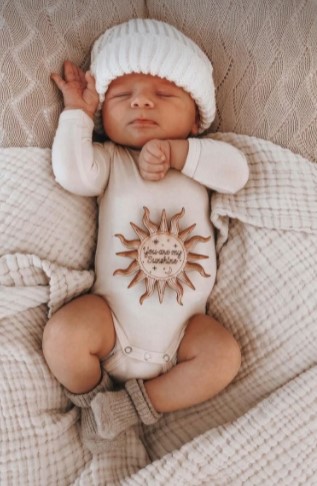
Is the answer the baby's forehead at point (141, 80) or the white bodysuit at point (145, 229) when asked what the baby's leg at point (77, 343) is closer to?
the white bodysuit at point (145, 229)

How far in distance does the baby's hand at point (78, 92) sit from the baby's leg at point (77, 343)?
40 centimetres

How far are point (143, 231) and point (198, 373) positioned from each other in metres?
0.28

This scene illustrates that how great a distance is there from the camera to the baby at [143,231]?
40.9 inches

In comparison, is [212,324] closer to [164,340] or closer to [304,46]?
[164,340]

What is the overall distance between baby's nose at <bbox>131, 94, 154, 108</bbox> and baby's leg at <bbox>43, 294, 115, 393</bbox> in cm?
39

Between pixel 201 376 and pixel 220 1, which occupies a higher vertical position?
pixel 220 1

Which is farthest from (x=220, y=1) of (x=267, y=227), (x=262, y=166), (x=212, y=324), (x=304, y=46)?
(x=212, y=324)

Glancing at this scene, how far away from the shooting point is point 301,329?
110cm

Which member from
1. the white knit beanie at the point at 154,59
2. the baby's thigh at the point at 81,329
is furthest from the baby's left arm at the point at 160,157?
the baby's thigh at the point at 81,329

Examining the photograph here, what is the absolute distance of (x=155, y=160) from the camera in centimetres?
109

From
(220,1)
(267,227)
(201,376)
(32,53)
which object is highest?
(220,1)

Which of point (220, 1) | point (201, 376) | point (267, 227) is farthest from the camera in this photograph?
point (220, 1)

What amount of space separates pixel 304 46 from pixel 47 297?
29.2 inches

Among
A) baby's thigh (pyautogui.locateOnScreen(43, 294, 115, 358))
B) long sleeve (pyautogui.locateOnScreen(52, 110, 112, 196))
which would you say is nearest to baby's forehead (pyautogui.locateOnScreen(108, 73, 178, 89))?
long sleeve (pyautogui.locateOnScreen(52, 110, 112, 196))
